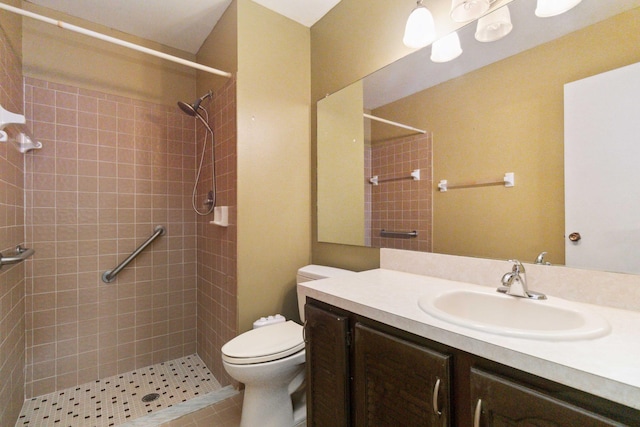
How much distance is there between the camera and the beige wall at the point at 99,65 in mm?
1848

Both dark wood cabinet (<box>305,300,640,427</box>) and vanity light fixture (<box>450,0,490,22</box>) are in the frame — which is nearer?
dark wood cabinet (<box>305,300,640,427</box>)

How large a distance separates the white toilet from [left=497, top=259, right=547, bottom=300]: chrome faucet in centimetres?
97

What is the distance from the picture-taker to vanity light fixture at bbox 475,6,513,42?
1124 millimetres

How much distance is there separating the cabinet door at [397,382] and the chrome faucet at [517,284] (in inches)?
17.4

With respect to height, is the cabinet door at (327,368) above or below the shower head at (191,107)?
below

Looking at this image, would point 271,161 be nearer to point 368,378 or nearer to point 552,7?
point 368,378

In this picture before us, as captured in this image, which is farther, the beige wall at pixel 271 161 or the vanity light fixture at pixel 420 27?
the beige wall at pixel 271 161

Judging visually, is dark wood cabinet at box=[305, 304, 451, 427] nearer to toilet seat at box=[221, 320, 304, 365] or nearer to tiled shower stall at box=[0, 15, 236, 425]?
toilet seat at box=[221, 320, 304, 365]

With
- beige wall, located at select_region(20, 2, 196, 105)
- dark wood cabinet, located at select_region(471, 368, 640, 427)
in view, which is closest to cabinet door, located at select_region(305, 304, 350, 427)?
dark wood cabinet, located at select_region(471, 368, 640, 427)

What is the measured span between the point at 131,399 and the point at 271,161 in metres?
1.75

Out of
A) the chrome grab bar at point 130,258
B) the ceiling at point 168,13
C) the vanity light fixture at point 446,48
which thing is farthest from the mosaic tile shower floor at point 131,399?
the ceiling at point 168,13

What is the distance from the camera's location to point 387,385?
34.7 inches

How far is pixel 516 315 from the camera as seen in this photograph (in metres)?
0.98

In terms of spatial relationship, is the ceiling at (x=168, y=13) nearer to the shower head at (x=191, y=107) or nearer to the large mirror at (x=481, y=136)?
the shower head at (x=191, y=107)
